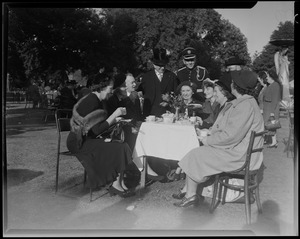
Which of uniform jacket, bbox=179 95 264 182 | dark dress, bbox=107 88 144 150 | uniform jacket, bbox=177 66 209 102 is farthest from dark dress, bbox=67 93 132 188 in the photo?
uniform jacket, bbox=177 66 209 102

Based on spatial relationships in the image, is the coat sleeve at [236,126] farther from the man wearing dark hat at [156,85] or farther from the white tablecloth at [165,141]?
the man wearing dark hat at [156,85]

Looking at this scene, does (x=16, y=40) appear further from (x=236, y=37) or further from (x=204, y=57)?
(x=236, y=37)

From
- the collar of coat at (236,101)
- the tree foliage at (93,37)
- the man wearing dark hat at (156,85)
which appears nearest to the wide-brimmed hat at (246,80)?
the collar of coat at (236,101)

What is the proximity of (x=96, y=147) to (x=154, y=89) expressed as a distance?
191 cm

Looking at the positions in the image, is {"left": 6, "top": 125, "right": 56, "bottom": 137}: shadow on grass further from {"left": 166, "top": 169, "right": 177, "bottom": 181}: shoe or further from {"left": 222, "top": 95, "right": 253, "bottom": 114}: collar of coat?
{"left": 222, "top": 95, "right": 253, "bottom": 114}: collar of coat

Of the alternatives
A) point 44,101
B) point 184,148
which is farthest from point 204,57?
point 184,148

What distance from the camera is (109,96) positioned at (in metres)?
5.02

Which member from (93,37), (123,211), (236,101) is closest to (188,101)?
(236,101)

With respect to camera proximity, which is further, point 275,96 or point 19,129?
point 19,129

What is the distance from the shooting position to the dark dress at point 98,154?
418 cm

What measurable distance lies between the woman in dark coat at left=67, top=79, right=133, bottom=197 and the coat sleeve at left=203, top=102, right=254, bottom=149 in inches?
49.0

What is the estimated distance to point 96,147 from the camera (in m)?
4.30

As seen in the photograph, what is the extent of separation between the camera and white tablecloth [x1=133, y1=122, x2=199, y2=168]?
14.5 ft

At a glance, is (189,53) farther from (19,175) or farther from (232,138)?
(19,175)
